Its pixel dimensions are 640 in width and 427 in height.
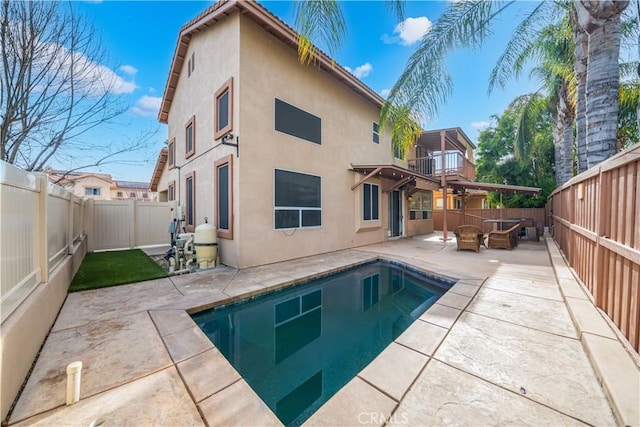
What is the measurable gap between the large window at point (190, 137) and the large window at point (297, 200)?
4.47 metres

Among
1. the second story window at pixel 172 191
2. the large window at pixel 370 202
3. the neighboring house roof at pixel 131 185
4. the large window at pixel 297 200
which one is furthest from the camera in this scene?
the neighboring house roof at pixel 131 185

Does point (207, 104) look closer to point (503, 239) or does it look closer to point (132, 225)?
point (132, 225)

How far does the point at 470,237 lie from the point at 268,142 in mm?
7859

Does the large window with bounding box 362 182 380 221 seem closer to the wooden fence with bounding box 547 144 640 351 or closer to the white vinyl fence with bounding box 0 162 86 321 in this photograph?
the wooden fence with bounding box 547 144 640 351

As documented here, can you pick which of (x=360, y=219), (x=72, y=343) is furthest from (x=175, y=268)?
(x=360, y=219)

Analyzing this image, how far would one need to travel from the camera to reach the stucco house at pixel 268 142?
6.78 meters

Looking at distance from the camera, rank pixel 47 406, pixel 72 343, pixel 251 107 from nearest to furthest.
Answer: pixel 47 406 < pixel 72 343 < pixel 251 107

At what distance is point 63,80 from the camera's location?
6.37 meters

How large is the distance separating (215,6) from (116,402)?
29.9 ft

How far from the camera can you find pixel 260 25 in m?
7.00

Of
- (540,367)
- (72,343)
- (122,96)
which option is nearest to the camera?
(540,367)

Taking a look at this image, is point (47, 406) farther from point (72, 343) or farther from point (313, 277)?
point (313, 277)

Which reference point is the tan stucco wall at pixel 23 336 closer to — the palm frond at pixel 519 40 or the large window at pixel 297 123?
the large window at pixel 297 123

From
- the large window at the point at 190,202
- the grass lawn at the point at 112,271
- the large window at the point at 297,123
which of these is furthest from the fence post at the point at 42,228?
the large window at the point at 190,202
